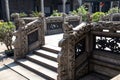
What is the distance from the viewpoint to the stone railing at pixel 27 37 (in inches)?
382

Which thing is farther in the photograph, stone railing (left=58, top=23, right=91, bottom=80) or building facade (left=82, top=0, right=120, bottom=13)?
building facade (left=82, top=0, right=120, bottom=13)

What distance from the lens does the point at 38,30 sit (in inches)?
406

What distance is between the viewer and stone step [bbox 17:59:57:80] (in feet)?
24.8

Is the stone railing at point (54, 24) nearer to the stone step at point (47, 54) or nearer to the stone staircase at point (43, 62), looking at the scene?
the stone staircase at point (43, 62)

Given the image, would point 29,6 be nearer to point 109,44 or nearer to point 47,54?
point 47,54

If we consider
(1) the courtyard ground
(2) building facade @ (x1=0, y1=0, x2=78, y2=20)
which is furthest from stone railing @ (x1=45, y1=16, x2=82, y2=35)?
(2) building facade @ (x1=0, y1=0, x2=78, y2=20)

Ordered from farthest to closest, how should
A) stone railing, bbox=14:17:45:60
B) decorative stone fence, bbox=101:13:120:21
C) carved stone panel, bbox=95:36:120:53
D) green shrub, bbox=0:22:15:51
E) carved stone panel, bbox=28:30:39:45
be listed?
1. decorative stone fence, bbox=101:13:120:21
2. green shrub, bbox=0:22:15:51
3. carved stone panel, bbox=28:30:39:45
4. stone railing, bbox=14:17:45:60
5. carved stone panel, bbox=95:36:120:53

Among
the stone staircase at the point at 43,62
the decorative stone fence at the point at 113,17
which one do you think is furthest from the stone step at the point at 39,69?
the decorative stone fence at the point at 113,17

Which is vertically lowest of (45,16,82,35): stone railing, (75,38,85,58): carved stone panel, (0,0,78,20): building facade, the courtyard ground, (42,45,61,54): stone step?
the courtyard ground

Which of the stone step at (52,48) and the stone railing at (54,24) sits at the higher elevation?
the stone railing at (54,24)

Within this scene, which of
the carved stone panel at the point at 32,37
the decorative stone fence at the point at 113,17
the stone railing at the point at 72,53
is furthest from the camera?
the decorative stone fence at the point at 113,17

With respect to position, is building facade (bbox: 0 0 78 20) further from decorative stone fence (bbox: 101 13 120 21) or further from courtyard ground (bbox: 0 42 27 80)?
courtyard ground (bbox: 0 42 27 80)

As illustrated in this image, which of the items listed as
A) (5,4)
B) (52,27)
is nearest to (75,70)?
(52,27)

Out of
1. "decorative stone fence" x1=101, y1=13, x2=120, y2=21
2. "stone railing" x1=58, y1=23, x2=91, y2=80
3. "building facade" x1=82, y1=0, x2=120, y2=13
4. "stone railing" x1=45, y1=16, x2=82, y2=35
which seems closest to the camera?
"stone railing" x1=58, y1=23, x2=91, y2=80
